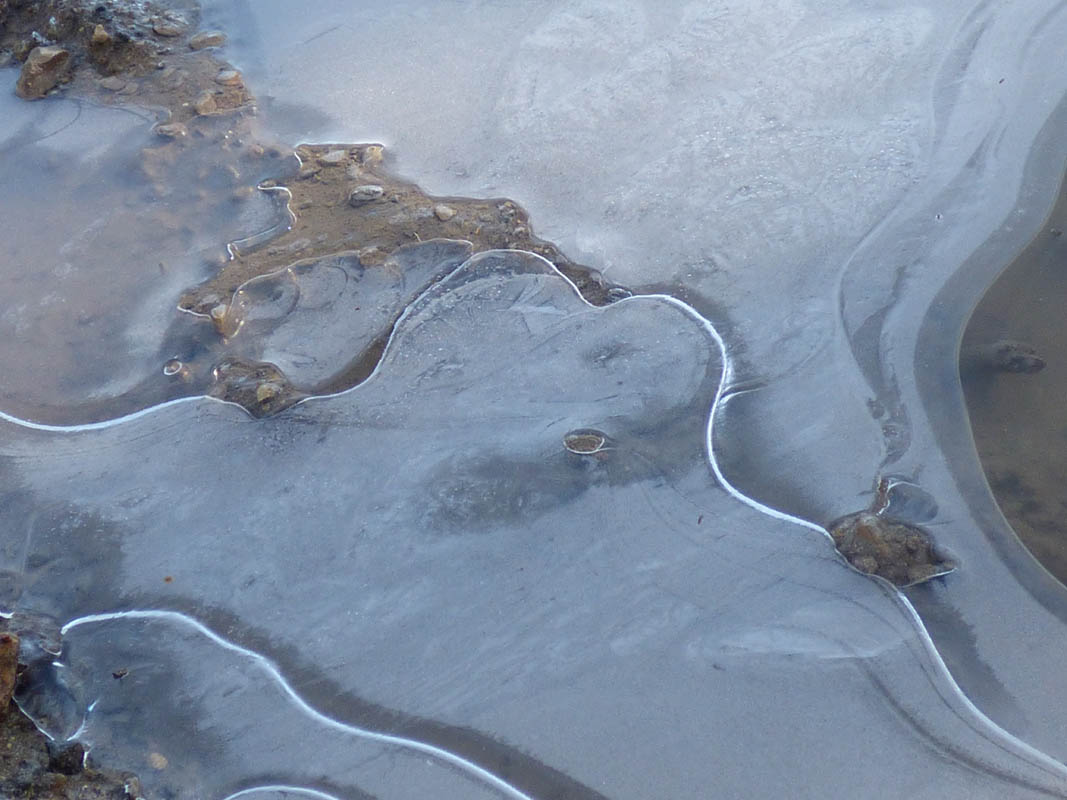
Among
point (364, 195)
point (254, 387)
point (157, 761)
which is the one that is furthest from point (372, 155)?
point (157, 761)

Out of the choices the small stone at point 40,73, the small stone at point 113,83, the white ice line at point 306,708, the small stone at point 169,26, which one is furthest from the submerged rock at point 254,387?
the small stone at point 169,26

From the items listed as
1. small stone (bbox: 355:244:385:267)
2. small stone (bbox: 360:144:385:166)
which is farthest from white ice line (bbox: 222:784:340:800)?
small stone (bbox: 360:144:385:166)

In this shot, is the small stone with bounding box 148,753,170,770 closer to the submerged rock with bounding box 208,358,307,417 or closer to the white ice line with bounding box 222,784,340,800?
the white ice line with bounding box 222,784,340,800

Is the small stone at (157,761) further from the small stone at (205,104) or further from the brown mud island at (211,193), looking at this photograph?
the small stone at (205,104)

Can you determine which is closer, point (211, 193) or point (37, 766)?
point (37, 766)

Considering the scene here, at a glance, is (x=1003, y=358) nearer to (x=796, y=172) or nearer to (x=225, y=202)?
(x=796, y=172)

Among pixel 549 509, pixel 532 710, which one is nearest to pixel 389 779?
pixel 532 710
